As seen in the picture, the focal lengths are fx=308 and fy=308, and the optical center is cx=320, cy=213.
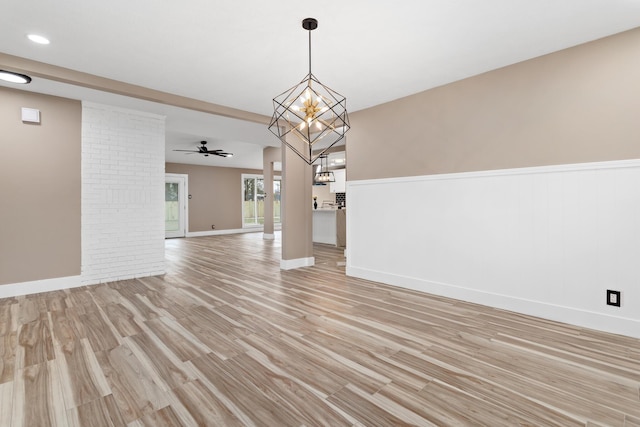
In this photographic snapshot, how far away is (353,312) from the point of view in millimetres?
3002

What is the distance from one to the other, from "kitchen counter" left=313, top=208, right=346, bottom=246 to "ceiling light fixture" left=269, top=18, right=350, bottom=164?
166 centimetres

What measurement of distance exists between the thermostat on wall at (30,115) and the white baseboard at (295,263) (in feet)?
12.0

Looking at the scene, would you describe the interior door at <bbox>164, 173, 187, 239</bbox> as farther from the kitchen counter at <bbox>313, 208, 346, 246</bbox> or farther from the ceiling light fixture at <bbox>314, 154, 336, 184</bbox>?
the kitchen counter at <bbox>313, 208, 346, 246</bbox>

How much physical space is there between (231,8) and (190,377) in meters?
2.44

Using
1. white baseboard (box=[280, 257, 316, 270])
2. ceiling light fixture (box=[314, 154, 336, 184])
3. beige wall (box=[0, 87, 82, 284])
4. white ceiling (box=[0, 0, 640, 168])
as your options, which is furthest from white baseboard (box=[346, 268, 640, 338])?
ceiling light fixture (box=[314, 154, 336, 184])

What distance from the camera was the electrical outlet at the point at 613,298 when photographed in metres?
2.48


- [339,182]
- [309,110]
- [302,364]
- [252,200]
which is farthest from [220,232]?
[302,364]

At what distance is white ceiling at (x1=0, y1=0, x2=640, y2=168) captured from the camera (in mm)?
2145

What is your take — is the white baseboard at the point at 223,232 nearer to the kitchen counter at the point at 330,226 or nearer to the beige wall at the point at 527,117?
the kitchen counter at the point at 330,226

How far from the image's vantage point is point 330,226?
8.10 m

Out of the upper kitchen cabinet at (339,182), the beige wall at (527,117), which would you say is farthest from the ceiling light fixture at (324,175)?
the beige wall at (527,117)

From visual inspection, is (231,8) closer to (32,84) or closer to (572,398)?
(32,84)

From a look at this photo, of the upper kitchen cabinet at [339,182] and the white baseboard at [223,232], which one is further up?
the upper kitchen cabinet at [339,182]

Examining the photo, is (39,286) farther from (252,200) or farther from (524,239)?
(252,200)
